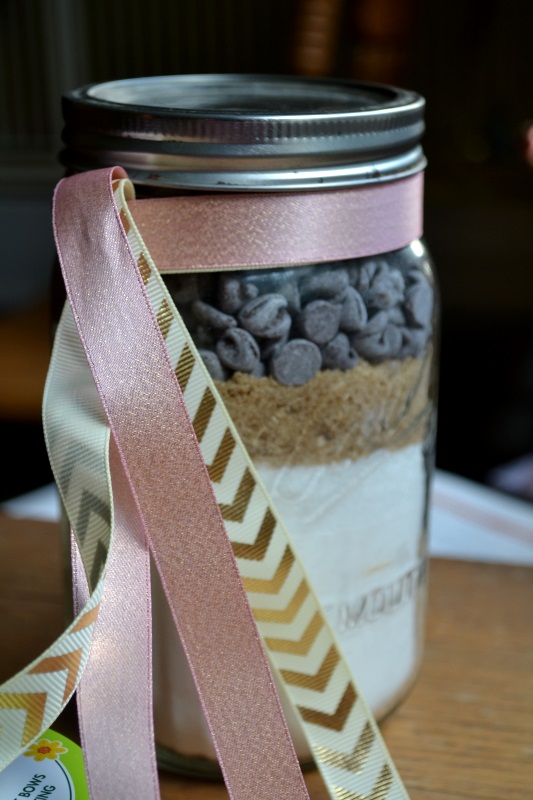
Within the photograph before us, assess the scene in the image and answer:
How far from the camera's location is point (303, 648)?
32cm

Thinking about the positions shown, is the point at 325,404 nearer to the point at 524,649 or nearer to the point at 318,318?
the point at 318,318

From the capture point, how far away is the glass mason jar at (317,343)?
0.29m

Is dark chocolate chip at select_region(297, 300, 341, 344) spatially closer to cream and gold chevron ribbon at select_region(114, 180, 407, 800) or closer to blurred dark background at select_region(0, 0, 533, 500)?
cream and gold chevron ribbon at select_region(114, 180, 407, 800)

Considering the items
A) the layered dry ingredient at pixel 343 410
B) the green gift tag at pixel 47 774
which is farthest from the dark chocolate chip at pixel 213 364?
the green gift tag at pixel 47 774

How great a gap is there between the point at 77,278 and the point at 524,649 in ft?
0.92

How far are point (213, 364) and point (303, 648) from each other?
10cm

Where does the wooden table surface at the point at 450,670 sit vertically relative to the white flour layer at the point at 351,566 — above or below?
below

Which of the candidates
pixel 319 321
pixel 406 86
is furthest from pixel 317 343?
pixel 406 86

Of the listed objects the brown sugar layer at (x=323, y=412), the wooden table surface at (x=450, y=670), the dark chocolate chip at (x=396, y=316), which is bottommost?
the wooden table surface at (x=450, y=670)

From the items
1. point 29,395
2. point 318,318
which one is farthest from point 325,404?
point 29,395

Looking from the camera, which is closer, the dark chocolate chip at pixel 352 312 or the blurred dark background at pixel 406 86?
the dark chocolate chip at pixel 352 312

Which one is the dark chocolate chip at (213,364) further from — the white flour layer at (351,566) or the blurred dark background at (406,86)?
the blurred dark background at (406,86)

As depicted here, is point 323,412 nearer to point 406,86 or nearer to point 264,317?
point 264,317

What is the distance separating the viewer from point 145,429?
285mm
